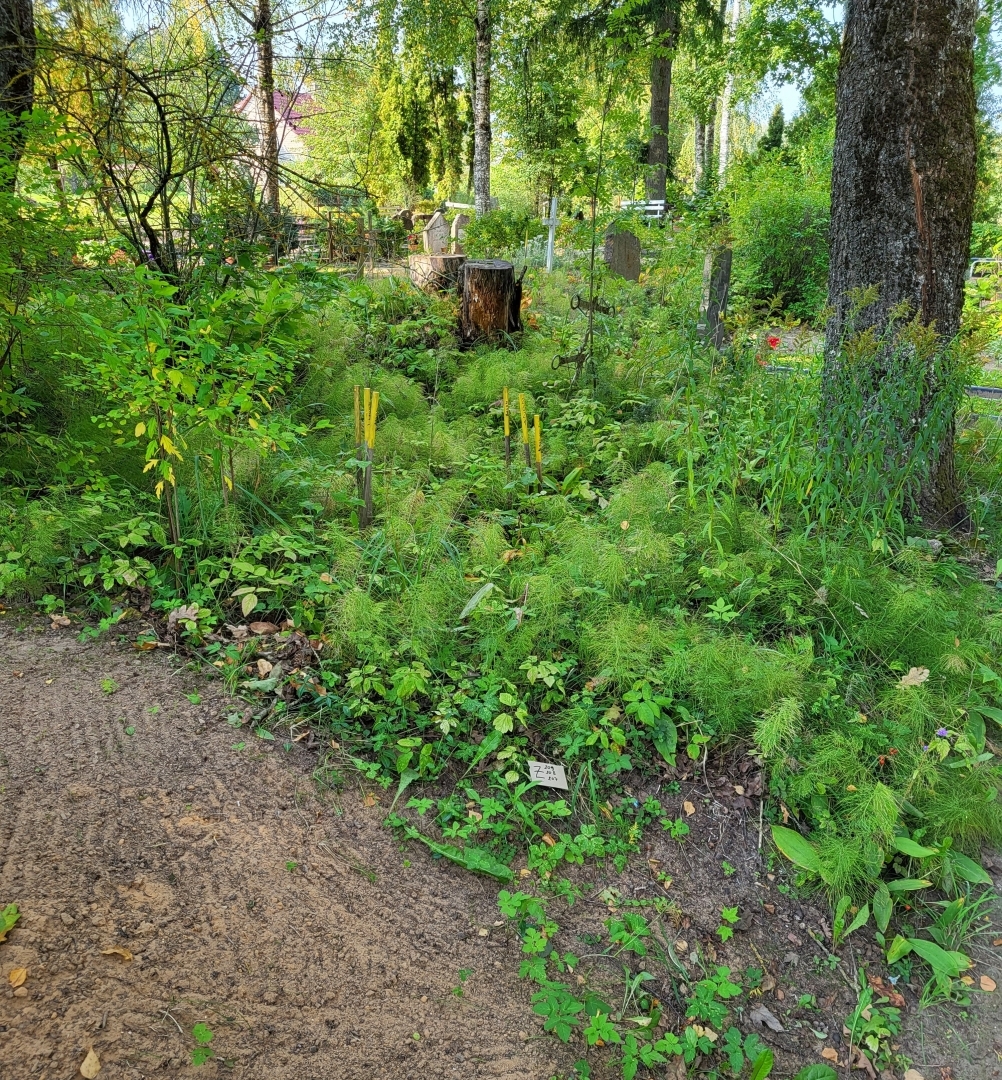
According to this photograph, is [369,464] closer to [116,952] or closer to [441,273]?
[116,952]

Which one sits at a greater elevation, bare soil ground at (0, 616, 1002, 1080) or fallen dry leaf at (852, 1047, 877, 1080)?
bare soil ground at (0, 616, 1002, 1080)

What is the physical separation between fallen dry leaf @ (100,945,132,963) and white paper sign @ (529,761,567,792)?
1.32 m

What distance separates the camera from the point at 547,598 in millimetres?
3227

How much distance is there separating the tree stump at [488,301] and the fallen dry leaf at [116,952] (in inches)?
222

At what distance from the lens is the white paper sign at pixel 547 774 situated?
2.68m

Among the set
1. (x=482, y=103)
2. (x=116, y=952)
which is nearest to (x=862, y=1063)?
(x=116, y=952)

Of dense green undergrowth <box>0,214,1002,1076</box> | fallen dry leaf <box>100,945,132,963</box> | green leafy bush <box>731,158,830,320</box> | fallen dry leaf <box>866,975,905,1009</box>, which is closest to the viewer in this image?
fallen dry leaf <box>100,945,132,963</box>

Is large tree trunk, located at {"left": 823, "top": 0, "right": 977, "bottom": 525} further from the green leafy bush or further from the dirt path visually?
the green leafy bush

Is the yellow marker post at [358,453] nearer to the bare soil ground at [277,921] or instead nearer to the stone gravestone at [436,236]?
the bare soil ground at [277,921]

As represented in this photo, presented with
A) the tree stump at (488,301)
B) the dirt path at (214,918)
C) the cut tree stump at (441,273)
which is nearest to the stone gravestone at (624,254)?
the cut tree stump at (441,273)

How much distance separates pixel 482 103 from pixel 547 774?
518 inches

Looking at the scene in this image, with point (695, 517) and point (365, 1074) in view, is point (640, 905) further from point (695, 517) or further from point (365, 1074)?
point (695, 517)

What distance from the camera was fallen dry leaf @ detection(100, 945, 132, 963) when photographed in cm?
189

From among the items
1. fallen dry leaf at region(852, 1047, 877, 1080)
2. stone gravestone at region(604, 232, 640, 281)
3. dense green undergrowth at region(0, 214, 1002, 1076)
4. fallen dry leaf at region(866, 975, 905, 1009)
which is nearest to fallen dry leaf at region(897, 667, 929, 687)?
dense green undergrowth at region(0, 214, 1002, 1076)
